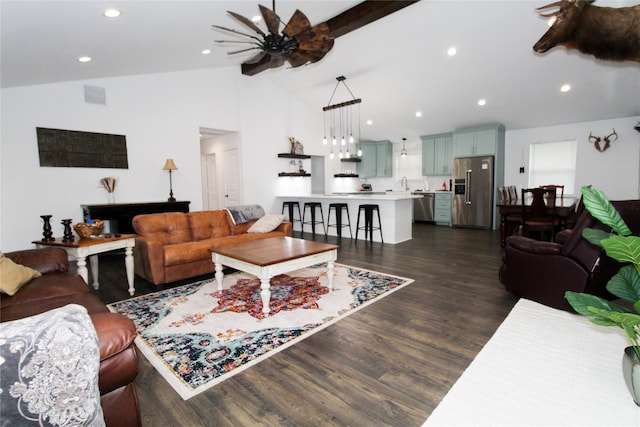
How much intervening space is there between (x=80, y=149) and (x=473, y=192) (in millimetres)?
7944

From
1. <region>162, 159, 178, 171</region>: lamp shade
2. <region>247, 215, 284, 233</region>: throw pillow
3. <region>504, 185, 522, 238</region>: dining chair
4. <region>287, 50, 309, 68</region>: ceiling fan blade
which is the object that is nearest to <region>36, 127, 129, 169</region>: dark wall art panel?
<region>162, 159, 178, 171</region>: lamp shade

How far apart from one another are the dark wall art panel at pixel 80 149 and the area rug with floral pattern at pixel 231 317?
3011 millimetres

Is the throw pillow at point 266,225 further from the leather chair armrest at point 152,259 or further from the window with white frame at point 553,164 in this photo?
the window with white frame at point 553,164

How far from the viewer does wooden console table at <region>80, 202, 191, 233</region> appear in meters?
4.89

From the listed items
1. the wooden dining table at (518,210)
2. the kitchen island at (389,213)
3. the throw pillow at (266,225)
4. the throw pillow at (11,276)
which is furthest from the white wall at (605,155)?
the throw pillow at (11,276)

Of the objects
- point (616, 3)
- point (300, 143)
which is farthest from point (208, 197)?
point (616, 3)

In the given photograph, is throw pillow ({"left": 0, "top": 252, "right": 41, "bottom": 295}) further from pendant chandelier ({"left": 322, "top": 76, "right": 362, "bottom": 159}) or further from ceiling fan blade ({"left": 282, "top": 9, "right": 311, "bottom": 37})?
pendant chandelier ({"left": 322, "top": 76, "right": 362, "bottom": 159})

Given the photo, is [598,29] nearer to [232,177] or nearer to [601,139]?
[601,139]

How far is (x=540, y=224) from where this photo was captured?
500 centimetres

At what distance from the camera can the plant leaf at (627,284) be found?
63.7 inches

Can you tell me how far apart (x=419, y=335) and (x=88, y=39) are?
176 inches

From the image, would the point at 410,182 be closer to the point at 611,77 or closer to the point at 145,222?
the point at 611,77

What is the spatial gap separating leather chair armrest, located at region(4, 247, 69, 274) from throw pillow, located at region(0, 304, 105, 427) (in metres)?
2.14

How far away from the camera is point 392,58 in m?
5.76
